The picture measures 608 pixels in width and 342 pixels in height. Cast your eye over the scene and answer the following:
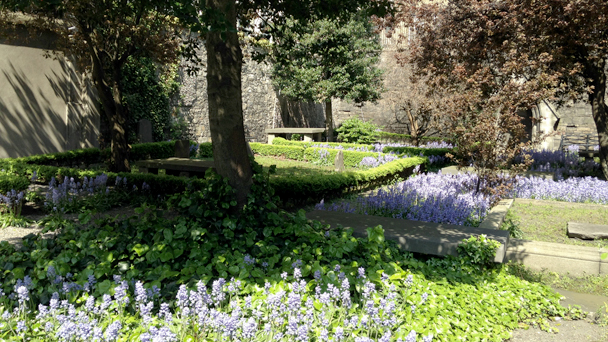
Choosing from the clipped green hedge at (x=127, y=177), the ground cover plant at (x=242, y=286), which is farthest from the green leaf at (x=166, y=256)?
the clipped green hedge at (x=127, y=177)

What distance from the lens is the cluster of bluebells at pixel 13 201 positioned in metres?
5.97

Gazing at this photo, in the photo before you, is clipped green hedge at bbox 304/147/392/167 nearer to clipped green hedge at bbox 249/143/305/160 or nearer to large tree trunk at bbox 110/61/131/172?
clipped green hedge at bbox 249/143/305/160

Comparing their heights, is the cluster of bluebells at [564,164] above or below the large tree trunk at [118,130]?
below

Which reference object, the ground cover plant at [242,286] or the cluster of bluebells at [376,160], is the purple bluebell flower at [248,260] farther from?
the cluster of bluebells at [376,160]

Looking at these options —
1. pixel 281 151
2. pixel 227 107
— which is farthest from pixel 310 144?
pixel 227 107

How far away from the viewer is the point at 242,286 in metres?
3.21

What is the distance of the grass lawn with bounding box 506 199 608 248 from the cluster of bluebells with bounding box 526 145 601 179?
2964 millimetres

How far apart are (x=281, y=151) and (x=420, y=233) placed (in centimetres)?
1010

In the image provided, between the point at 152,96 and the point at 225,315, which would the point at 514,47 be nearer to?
the point at 225,315

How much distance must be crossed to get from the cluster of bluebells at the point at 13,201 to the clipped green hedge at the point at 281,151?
9026 mm

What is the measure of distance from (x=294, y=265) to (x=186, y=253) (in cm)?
106

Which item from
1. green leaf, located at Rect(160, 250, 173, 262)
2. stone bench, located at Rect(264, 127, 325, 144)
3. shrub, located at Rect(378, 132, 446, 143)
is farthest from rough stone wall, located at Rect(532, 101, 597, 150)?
green leaf, located at Rect(160, 250, 173, 262)

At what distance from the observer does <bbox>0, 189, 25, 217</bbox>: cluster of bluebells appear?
19.6 feet

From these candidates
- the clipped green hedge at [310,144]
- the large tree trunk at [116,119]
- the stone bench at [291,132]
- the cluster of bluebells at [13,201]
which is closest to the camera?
the cluster of bluebells at [13,201]
